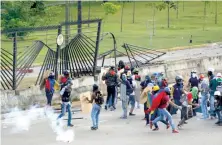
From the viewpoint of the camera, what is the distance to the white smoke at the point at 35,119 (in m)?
19.5

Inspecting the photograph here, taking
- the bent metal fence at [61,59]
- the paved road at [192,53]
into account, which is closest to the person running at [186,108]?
the bent metal fence at [61,59]

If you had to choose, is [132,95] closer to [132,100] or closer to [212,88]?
[132,100]

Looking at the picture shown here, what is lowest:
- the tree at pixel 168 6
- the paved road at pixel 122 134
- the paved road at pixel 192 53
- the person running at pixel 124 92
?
the paved road at pixel 122 134

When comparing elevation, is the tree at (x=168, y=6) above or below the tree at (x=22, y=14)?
above

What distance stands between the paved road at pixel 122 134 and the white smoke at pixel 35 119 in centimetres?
16

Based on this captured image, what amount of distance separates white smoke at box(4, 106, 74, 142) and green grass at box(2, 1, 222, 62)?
1559cm

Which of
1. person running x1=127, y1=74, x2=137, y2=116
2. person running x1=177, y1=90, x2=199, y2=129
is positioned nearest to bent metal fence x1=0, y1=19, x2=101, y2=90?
person running x1=127, y1=74, x2=137, y2=116

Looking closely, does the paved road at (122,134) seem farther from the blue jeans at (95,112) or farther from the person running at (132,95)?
the person running at (132,95)

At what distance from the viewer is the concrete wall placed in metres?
23.4

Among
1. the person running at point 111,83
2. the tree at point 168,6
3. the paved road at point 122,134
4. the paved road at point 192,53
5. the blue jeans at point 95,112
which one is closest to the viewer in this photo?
the paved road at point 122,134

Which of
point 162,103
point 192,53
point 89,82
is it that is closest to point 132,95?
point 162,103

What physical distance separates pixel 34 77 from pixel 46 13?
22158mm

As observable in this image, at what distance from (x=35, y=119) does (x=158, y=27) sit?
35464 millimetres

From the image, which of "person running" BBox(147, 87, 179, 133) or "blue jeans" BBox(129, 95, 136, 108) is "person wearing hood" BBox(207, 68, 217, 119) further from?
"blue jeans" BBox(129, 95, 136, 108)
